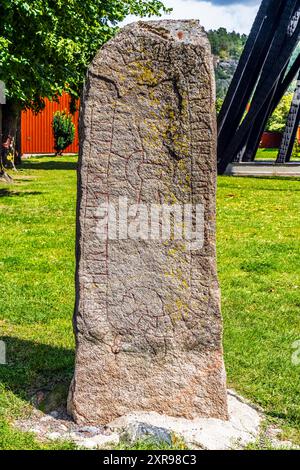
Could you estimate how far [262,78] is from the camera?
1814 cm

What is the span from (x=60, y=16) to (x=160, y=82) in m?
11.3

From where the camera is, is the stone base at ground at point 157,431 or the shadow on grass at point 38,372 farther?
the shadow on grass at point 38,372

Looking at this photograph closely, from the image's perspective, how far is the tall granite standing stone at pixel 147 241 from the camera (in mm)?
3840

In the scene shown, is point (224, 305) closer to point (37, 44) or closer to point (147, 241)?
point (147, 241)

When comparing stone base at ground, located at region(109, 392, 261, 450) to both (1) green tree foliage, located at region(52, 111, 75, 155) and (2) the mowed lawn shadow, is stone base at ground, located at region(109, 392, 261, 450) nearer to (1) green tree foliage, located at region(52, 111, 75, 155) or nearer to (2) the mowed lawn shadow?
(2) the mowed lawn shadow

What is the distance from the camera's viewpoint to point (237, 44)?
306 feet

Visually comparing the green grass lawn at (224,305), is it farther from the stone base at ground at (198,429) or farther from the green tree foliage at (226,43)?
the green tree foliage at (226,43)

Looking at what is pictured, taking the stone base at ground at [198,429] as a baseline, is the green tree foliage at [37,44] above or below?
above

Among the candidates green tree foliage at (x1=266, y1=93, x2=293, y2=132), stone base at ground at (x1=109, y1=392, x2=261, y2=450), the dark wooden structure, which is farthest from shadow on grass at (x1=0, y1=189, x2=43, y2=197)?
green tree foliage at (x1=266, y1=93, x2=293, y2=132)

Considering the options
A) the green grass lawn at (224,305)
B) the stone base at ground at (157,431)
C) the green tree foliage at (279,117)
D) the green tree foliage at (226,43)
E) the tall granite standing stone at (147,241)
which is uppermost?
the green tree foliage at (226,43)

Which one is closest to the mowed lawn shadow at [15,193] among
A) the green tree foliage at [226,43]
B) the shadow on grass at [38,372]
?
the shadow on grass at [38,372]

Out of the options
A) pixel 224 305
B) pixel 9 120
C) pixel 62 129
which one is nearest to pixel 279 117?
pixel 62 129

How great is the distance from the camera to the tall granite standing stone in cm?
384

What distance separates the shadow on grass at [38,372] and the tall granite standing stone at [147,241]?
0.30 m
